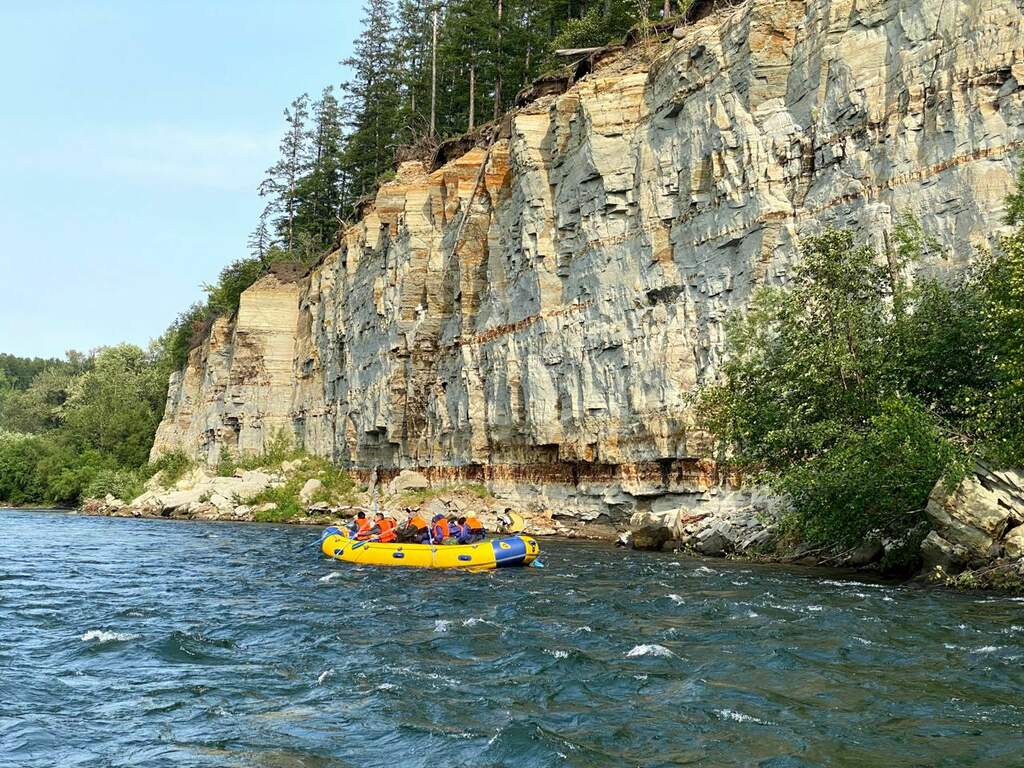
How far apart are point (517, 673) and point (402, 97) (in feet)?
155

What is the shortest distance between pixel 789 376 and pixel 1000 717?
12.0 m

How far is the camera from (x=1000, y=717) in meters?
8.97

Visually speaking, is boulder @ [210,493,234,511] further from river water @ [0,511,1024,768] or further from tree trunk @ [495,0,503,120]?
river water @ [0,511,1024,768]

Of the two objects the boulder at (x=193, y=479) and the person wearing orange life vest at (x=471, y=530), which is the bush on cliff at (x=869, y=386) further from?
the boulder at (x=193, y=479)

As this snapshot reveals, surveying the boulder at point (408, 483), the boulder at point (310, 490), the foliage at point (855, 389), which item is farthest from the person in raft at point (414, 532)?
the boulder at point (310, 490)

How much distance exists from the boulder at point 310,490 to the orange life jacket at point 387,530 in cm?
1660

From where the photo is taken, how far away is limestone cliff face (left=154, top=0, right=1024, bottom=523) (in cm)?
2216

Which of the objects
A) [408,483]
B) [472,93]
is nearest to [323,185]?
[472,93]

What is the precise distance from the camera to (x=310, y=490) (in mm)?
42250

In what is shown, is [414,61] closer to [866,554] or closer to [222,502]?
[222,502]

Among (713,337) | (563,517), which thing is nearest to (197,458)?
(563,517)

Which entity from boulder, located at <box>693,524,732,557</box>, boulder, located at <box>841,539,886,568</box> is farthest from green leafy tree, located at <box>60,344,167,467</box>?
boulder, located at <box>841,539,886,568</box>

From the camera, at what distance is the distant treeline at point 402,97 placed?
45500 millimetres

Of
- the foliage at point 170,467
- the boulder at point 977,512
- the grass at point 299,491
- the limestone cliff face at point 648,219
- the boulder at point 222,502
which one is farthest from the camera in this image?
the foliage at point 170,467
